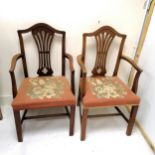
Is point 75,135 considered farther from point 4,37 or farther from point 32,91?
point 4,37

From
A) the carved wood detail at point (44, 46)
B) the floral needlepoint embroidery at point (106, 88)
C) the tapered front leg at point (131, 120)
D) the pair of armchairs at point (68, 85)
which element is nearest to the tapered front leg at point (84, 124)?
the pair of armchairs at point (68, 85)

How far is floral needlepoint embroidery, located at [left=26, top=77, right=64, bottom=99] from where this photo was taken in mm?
1496

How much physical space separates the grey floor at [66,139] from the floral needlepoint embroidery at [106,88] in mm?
449

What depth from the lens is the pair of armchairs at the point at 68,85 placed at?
4.81 feet

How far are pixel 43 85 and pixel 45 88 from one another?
55 millimetres

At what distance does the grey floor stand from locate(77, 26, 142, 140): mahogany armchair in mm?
101

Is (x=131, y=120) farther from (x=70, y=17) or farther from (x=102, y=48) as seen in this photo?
(x=70, y=17)

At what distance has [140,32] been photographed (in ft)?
6.21

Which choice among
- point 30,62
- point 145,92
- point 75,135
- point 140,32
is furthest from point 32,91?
point 140,32

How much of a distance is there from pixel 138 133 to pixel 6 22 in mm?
1648

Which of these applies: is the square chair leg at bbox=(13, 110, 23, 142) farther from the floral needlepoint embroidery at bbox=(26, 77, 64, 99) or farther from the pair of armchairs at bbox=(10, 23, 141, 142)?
the floral needlepoint embroidery at bbox=(26, 77, 64, 99)

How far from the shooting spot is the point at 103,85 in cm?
170

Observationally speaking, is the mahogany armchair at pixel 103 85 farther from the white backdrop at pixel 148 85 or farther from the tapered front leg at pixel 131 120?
the white backdrop at pixel 148 85

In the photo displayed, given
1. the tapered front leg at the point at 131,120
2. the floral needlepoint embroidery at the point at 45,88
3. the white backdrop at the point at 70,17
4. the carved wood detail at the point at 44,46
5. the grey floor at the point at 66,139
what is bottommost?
the grey floor at the point at 66,139
